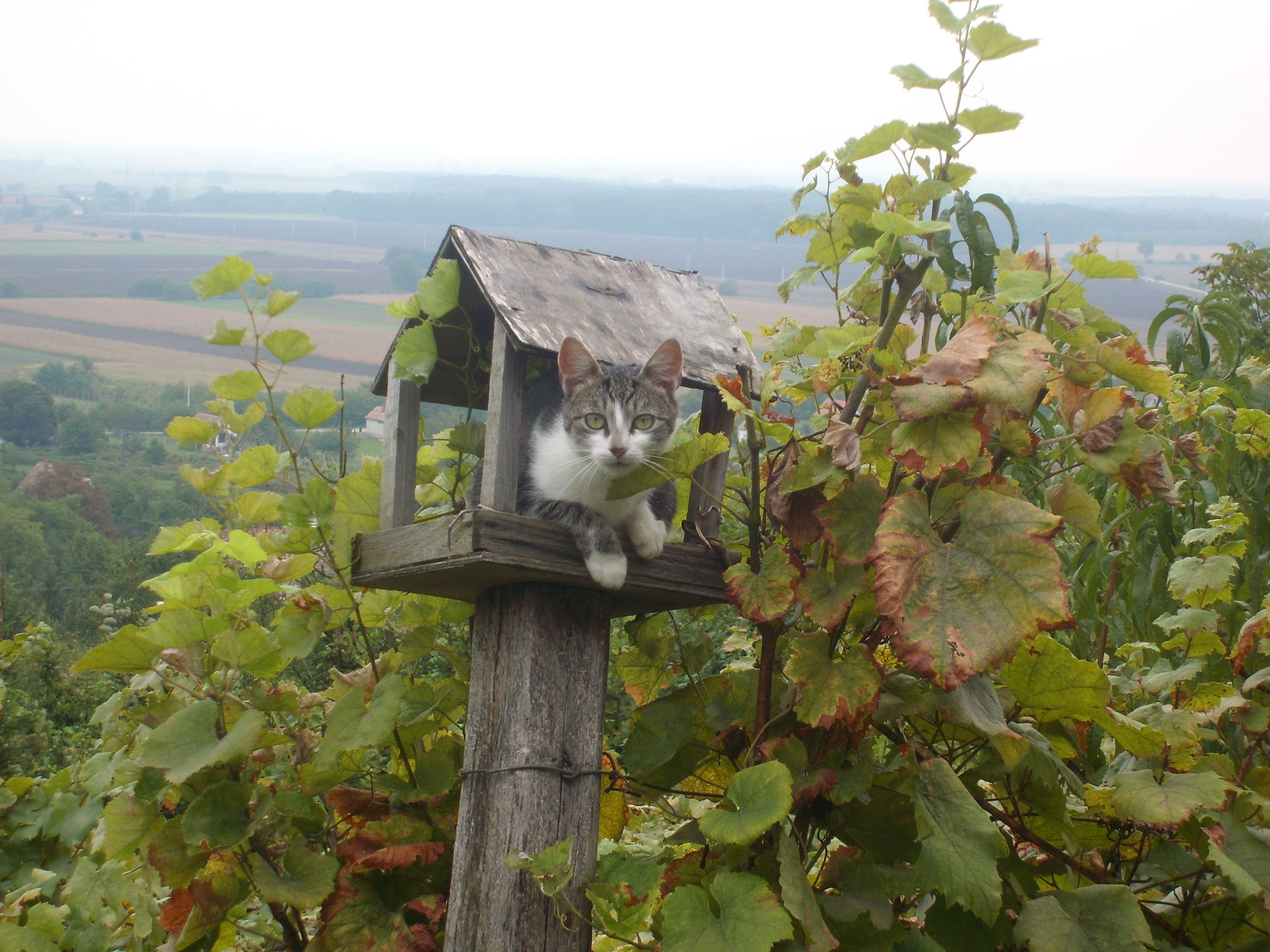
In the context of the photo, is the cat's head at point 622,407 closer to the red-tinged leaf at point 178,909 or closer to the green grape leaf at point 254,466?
the green grape leaf at point 254,466

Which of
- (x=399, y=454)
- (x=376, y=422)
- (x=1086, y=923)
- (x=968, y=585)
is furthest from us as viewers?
(x=376, y=422)

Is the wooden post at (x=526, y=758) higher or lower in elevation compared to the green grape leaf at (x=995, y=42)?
lower

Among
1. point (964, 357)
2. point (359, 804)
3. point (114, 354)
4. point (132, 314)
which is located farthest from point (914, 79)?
point (132, 314)

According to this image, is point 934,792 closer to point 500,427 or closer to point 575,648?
point 575,648

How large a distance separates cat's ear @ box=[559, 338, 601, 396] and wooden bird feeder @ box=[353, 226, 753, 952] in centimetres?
3

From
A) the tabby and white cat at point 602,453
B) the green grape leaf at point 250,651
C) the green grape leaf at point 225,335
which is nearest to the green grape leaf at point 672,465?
the tabby and white cat at point 602,453

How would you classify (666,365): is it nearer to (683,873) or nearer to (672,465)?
(672,465)

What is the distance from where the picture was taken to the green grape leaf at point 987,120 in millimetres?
1450

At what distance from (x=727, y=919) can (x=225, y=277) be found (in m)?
1.46

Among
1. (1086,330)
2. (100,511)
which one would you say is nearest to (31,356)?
(100,511)

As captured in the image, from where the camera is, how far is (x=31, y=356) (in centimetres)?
2384

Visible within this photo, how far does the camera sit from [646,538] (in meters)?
1.81

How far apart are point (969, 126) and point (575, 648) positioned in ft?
3.78

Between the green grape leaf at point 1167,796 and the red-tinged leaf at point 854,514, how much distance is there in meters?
0.53
